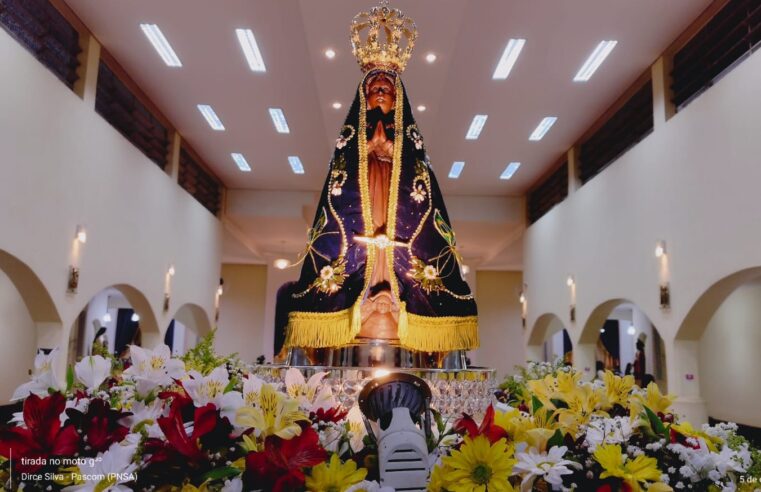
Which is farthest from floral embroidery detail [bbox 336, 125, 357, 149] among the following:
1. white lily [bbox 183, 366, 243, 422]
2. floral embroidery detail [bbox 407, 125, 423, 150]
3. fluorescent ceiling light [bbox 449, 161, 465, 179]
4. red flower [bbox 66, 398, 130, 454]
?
fluorescent ceiling light [bbox 449, 161, 465, 179]

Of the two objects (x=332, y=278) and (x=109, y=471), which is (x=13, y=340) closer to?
(x=332, y=278)

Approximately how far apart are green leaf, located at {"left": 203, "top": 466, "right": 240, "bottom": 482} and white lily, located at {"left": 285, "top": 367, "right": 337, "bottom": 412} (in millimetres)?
231

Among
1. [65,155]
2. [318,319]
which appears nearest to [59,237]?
[65,155]

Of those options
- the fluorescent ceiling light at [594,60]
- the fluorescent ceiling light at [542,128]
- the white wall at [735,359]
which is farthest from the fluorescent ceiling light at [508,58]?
the white wall at [735,359]

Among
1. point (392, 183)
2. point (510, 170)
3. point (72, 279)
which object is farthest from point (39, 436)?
point (510, 170)

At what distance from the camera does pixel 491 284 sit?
18.6 metres

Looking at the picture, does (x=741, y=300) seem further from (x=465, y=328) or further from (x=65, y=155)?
(x=65, y=155)

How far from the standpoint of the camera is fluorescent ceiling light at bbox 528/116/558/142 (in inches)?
384

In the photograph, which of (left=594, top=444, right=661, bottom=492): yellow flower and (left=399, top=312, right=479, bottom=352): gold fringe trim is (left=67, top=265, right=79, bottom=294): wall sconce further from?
(left=594, top=444, right=661, bottom=492): yellow flower

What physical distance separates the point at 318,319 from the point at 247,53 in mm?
5765

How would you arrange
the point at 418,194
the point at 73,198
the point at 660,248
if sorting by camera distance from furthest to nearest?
the point at 660,248
the point at 73,198
the point at 418,194

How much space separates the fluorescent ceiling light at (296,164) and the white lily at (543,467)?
1098cm

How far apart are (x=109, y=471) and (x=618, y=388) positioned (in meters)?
1.07

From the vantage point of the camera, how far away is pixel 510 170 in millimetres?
12227
